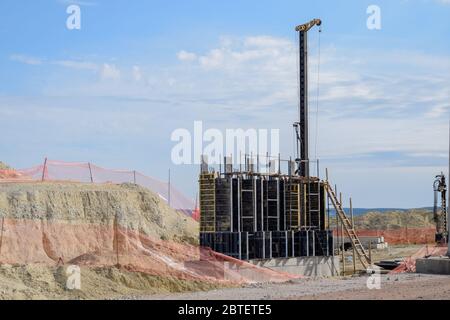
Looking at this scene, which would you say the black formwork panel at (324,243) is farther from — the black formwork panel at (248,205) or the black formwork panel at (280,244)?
the black formwork panel at (248,205)

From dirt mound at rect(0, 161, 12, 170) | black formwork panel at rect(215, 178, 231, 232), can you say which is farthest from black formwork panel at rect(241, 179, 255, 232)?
dirt mound at rect(0, 161, 12, 170)

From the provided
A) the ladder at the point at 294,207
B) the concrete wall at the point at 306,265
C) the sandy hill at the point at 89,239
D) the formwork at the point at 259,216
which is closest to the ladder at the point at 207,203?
the formwork at the point at 259,216

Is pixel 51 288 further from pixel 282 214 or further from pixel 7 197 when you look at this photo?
pixel 7 197

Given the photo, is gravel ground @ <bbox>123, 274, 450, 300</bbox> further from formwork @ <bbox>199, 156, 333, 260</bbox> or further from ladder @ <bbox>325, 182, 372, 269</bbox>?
ladder @ <bbox>325, 182, 372, 269</bbox>

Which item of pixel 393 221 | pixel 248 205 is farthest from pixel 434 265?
pixel 393 221

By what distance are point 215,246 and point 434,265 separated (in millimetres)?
8275

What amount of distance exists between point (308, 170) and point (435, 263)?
8.20 meters

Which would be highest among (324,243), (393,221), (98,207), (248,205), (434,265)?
(248,205)

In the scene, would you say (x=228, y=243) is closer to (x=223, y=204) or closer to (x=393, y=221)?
(x=223, y=204)

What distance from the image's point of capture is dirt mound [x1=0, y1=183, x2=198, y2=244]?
131ft

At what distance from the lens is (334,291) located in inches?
778

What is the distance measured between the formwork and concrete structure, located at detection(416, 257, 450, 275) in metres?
5.31
